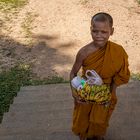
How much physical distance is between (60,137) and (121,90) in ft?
5.37

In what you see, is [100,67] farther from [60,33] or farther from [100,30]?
[60,33]

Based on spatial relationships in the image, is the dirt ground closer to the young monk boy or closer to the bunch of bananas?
the young monk boy

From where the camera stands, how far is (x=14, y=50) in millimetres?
8180

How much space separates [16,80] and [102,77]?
3440mm

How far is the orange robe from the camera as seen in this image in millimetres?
3664

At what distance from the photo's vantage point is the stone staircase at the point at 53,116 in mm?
4297

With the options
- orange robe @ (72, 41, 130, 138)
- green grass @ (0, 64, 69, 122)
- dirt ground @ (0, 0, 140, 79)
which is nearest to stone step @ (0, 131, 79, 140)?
orange robe @ (72, 41, 130, 138)

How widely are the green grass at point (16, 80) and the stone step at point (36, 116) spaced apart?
1.29 meters

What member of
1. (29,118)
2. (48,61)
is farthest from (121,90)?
(48,61)

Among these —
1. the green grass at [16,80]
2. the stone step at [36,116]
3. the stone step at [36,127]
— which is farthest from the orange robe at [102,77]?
the green grass at [16,80]

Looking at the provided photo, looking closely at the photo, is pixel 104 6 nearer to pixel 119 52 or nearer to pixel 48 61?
pixel 48 61

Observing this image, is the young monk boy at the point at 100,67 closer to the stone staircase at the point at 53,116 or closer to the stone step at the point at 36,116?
the stone staircase at the point at 53,116

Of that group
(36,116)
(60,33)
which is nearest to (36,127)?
(36,116)

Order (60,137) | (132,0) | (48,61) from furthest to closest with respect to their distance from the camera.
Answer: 1. (132,0)
2. (48,61)
3. (60,137)
